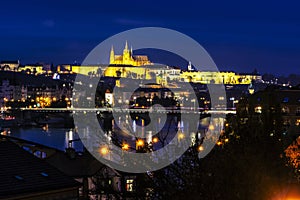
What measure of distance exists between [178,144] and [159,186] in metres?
0.51

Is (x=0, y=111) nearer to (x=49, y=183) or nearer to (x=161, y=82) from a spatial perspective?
(x=161, y=82)

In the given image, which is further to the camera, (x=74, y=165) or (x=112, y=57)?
(x=112, y=57)

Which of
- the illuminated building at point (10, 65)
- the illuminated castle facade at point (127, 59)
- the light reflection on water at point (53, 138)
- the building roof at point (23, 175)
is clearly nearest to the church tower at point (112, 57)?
the illuminated castle facade at point (127, 59)

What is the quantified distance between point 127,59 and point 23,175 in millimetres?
45281

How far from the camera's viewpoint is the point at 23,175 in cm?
214

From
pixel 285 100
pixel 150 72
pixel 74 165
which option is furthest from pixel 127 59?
pixel 74 165

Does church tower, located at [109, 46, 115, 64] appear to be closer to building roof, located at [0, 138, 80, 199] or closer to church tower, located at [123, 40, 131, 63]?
church tower, located at [123, 40, 131, 63]

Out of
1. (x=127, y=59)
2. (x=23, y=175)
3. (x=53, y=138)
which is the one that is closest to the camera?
(x=23, y=175)

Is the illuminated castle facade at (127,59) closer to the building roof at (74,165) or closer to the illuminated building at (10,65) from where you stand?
the illuminated building at (10,65)

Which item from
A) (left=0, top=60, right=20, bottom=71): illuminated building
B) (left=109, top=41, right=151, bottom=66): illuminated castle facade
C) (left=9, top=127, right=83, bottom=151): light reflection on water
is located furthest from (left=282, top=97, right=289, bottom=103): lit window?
(left=0, top=60, right=20, bottom=71): illuminated building

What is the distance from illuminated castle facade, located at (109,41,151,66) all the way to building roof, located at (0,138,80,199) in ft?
145

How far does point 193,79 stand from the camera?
144 feet

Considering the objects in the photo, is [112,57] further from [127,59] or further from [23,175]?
[23,175]

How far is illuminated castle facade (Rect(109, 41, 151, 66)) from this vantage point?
1853 inches
